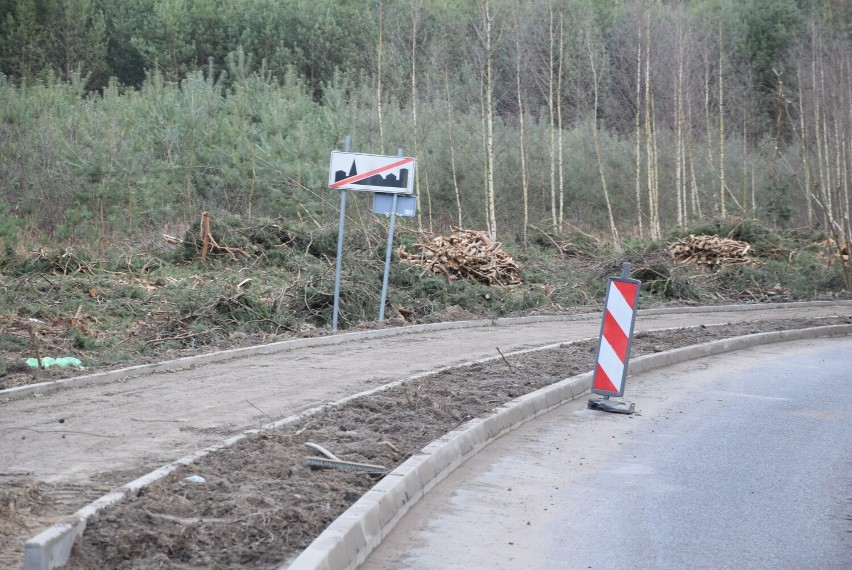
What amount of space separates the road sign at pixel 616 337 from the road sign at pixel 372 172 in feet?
19.4

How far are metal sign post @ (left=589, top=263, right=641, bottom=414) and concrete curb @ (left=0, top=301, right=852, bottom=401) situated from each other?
4.90 meters

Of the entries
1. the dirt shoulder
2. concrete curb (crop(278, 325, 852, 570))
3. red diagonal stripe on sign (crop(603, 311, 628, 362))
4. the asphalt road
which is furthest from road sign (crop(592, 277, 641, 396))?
the dirt shoulder

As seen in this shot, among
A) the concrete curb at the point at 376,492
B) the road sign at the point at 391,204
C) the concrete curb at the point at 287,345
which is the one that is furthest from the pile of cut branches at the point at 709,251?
the concrete curb at the point at 376,492

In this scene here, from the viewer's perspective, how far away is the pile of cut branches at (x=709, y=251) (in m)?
28.4

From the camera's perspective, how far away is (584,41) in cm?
4575

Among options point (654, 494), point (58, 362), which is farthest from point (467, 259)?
point (654, 494)

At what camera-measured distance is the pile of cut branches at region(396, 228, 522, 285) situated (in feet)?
75.7

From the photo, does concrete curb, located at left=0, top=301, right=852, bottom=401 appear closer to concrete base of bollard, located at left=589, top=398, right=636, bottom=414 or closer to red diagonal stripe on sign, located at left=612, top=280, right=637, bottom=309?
concrete base of bollard, located at left=589, top=398, right=636, bottom=414

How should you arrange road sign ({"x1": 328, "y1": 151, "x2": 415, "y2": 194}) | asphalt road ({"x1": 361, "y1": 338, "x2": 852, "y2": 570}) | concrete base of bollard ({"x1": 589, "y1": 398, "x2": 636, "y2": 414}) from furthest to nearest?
road sign ({"x1": 328, "y1": 151, "x2": 415, "y2": 194}), concrete base of bollard ({"x1": 589, "y1": 398, "x2": 636, "y2": 414}), asphalt road ({"x1": 361, "y1": 338, "x2": 852, "y2": 570})

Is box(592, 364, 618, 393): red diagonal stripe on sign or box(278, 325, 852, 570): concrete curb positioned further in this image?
box(592, 364, 618, 393): red diagonal stripe on sign

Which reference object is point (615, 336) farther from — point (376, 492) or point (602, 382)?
point (376, 492)

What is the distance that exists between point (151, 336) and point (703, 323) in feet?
34.8

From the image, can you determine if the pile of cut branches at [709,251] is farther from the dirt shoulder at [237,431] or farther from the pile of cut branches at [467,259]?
the dirt shoulder at [237,431]

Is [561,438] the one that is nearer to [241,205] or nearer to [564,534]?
[564,534]
